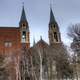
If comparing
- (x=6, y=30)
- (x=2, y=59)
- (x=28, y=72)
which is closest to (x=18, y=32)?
(x=6, y=30)

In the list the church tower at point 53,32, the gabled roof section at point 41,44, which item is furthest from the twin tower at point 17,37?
the gabled roof section at point 41,44

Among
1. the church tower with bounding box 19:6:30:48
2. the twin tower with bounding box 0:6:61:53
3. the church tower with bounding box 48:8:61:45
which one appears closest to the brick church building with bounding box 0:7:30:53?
the twin tower with bounding box 0:6:61:53

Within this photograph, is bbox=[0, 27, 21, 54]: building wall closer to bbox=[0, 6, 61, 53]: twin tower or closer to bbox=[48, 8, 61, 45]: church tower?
bbox=[0, 6, 61, 53]: twin tower

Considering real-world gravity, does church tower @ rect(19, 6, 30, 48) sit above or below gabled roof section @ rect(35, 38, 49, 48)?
above

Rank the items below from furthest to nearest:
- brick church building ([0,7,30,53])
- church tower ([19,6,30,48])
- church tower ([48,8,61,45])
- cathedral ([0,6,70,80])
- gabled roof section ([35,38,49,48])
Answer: church tower ([48,8,61,45])
church tower ([19,6,30,48])
brick church building ([0,7,30,53])
gabled roof section ([35,38,49,48])
cathedral ([0,6,70,80])

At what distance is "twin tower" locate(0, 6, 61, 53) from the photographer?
48.0 m

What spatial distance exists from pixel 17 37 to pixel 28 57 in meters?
7.61

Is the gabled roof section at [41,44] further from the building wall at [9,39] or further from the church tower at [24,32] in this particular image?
the building wall at [9,39]

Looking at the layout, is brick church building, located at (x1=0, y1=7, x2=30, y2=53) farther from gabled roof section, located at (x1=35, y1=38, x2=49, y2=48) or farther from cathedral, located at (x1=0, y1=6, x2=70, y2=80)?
gabled roof section, located at (x1=35, y1=38, x2=49, y2=48)

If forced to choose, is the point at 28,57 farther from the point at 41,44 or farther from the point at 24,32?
the point at 24,32

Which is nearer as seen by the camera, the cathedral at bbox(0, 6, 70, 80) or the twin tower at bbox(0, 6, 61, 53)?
the cathedral at bbox(0, 6, 70, 80)

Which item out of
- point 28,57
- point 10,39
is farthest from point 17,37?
point 28,57

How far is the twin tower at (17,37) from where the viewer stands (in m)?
48.0

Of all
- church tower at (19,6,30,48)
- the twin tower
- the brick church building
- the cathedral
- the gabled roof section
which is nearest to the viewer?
the cathedral
